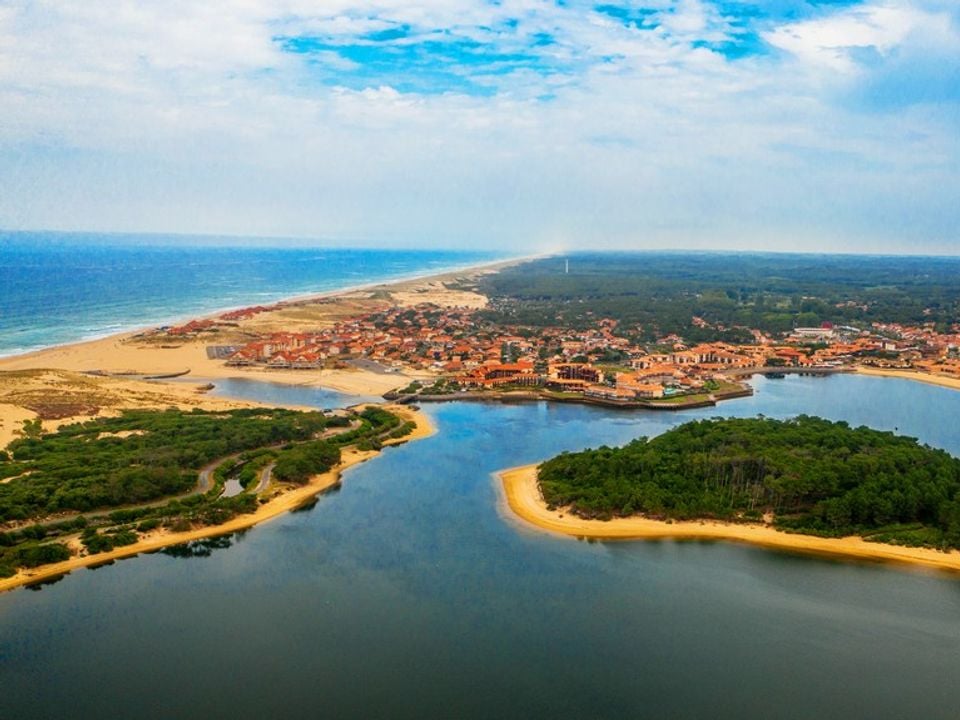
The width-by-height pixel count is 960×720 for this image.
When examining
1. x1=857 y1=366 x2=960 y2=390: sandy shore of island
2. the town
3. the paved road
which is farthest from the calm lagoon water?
x1=857 y1=366 x2=960 y2=390: sandy shore of island

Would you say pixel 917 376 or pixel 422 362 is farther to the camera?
pixel 422 362

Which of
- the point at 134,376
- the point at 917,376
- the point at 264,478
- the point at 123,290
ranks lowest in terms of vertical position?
the point at 264,478

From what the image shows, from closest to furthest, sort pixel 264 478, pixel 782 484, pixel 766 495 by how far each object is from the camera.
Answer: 1. pixel 782 484
2. pixel 766 495
3. pixel 264 478

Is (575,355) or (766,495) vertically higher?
(575,355)

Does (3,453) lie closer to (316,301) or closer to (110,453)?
(110,453)

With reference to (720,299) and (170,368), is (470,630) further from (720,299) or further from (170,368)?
(720,299)

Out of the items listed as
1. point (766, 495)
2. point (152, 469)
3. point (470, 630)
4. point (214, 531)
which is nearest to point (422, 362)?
point (152, 469)

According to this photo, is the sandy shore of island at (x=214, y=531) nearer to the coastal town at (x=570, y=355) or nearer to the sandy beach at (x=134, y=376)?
the sandy beach at (x=134, y=376)
